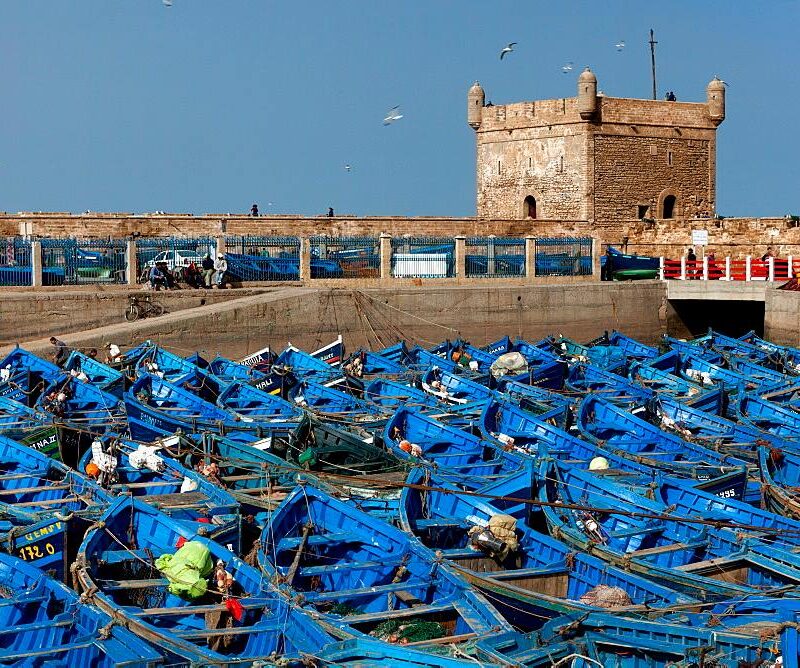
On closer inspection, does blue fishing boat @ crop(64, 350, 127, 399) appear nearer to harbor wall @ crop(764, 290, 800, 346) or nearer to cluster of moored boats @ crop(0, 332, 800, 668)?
cluster of moored boats @ crop(0, 332, 800, 668)

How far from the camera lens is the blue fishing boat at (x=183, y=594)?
10664mm

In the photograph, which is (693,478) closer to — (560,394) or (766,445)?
(766,445)

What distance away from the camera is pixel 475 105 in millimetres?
46750

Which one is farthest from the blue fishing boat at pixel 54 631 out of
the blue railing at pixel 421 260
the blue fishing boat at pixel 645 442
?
the blue railing at pixel 421 260

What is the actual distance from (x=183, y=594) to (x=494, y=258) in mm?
23103

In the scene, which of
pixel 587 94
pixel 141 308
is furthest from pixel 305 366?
pixel 587 94

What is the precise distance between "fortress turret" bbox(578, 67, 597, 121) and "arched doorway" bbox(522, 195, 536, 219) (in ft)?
13.4

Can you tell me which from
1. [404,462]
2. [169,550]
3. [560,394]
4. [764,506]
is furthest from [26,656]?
[560,394]

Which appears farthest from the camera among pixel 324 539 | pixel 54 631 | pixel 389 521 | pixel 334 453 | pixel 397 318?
pixel 397 318

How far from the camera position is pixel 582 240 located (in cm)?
3594

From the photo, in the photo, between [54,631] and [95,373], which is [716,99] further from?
[54,631]

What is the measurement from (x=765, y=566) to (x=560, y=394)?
33.3 ft

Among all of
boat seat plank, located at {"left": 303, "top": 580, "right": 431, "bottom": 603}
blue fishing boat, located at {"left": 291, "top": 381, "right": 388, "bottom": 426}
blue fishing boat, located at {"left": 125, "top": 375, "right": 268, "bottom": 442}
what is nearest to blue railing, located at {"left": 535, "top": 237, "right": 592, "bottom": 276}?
blue fishing boat, located at {"left": 291, "top": 381, "right": 388, "bottom": 426}

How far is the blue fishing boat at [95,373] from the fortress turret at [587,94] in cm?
2339
